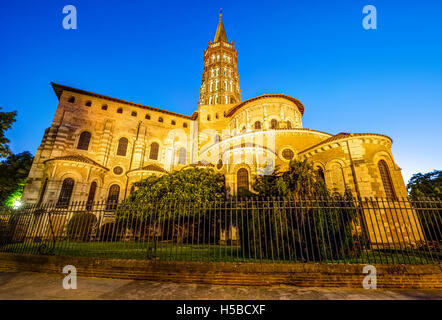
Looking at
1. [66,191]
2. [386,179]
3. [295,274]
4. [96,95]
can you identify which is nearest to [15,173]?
[96,95]

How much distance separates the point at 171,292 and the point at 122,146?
78.0 ft

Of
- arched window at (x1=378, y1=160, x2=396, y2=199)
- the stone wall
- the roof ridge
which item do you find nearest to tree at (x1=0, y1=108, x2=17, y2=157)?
the roof ridge

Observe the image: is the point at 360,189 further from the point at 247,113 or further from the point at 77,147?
the point at 77,147

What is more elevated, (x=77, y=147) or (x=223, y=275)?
(x=77, y=147)

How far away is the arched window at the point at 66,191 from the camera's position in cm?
1734

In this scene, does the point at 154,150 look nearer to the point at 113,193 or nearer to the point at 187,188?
the point at 113,193

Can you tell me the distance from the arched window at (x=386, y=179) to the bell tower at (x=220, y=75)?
30.9 m

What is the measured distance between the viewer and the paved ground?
420cm

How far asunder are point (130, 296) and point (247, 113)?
951 inches

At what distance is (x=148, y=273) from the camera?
213 inches

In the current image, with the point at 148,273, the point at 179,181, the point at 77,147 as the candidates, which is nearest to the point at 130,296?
the point at 148,273
